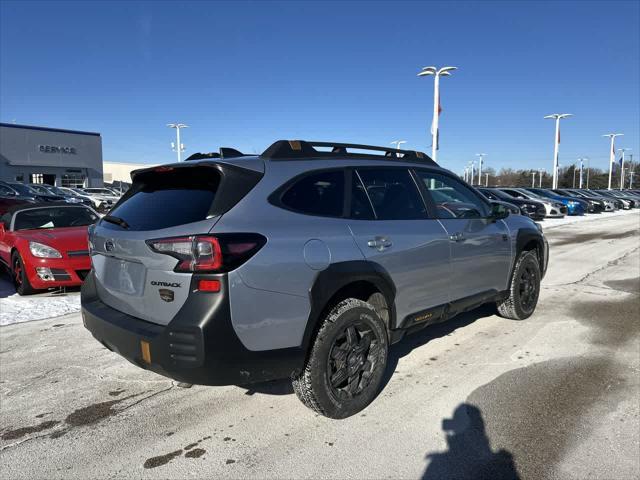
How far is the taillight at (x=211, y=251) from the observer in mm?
2559

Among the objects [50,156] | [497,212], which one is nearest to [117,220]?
[497,212]

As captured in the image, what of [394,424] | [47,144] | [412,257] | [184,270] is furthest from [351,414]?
[47,144]

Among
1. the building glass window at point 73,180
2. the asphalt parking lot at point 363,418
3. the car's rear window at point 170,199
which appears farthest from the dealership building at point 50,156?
the car's rear window at point 170,199

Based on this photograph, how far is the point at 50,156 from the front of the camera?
49062mm

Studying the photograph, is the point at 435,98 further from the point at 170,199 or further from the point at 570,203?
the point at 170,199

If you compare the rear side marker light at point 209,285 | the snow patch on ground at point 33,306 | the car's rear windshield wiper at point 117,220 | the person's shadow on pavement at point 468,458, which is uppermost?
the car's rear windshield wiper at point 117,220

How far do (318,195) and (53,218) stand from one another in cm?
617

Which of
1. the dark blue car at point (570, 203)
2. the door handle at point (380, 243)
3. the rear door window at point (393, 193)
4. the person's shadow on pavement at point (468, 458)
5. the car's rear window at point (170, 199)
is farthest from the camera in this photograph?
the dark blue car at point (570, 203)

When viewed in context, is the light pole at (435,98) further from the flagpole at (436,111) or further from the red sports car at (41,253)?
the red sports car at (41,253)

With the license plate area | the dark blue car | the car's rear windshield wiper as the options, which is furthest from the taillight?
the dark blue car

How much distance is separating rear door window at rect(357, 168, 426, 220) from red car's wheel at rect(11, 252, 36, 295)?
5.32 m

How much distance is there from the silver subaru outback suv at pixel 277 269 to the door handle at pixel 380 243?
0.01 metres

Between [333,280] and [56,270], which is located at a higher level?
[333,280]

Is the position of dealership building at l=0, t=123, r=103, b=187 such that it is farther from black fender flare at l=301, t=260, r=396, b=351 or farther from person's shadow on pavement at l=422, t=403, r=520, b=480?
person's shadow on pavement at l=422, t=403, r=520, b=480
